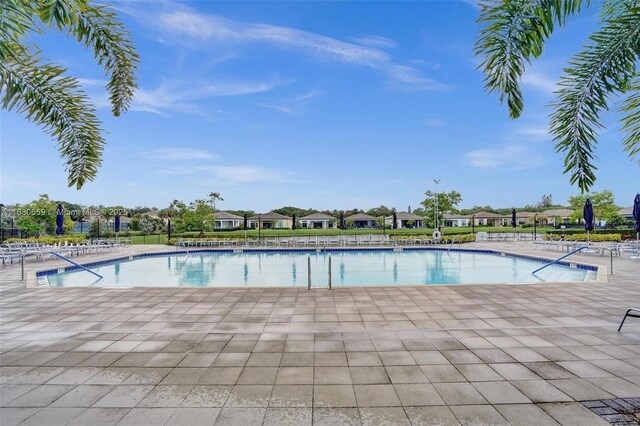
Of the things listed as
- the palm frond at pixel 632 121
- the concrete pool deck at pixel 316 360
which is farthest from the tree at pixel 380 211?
the palm frond at pixel 632 121

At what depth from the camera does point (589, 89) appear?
2523 mm

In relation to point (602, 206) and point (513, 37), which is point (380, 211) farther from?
point (513, 37)

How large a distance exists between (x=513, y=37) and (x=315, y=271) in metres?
11.4

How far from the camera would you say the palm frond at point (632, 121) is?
91.5 inches

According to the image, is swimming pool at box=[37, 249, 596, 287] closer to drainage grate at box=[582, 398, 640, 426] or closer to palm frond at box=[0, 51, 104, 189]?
palm frond at box=[0, 51, 104, 189]

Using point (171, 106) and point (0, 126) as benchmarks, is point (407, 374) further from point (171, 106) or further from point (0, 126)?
point (171, 106)

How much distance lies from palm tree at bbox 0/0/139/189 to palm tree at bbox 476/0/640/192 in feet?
9.23

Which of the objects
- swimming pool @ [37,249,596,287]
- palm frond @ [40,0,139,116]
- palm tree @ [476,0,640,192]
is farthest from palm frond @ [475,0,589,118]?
swimming pool @ [37,249,596,287]

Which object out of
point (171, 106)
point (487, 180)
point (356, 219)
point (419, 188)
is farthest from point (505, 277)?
point (356, 219)

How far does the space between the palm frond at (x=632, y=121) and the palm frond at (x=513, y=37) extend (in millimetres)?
671

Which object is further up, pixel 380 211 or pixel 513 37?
pixel 380 211

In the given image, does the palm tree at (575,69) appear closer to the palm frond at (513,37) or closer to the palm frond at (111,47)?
the palm frond at (513,37)

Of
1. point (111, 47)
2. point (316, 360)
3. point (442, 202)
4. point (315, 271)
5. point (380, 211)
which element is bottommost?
point (315, 271)

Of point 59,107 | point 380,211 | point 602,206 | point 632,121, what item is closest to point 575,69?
point 632,121
